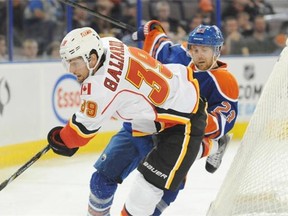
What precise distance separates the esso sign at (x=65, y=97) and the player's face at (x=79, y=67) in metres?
2.78

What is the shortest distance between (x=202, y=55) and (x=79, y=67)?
754 mm

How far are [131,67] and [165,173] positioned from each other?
475mm

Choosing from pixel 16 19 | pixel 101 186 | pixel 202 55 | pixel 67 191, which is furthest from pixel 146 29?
pixel 16 19

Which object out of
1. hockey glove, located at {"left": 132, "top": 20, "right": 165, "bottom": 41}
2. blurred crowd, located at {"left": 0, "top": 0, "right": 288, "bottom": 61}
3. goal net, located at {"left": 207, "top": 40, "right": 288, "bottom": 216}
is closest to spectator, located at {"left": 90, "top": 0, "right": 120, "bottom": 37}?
blurred crowd, located at {"left": 0, "top": 0, "right": 288, "bottom": 61}

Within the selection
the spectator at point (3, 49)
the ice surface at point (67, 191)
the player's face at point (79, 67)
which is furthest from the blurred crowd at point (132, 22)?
the player's face at point (79, 67)

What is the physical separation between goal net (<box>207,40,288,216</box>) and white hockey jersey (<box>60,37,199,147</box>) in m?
0.31

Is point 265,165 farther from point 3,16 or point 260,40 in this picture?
point 260,40

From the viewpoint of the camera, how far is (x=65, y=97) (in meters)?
5.83

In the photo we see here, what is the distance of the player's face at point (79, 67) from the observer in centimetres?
296

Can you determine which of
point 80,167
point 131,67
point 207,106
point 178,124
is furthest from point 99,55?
point 80,167

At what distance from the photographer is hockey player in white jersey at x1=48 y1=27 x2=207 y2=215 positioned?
296 centimetres

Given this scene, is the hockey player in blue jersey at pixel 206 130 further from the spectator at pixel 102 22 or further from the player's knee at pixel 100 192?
the spectator at pixel 102 22

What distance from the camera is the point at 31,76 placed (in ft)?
18.2

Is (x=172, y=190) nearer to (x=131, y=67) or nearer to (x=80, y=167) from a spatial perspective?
(x=131, y=67)
